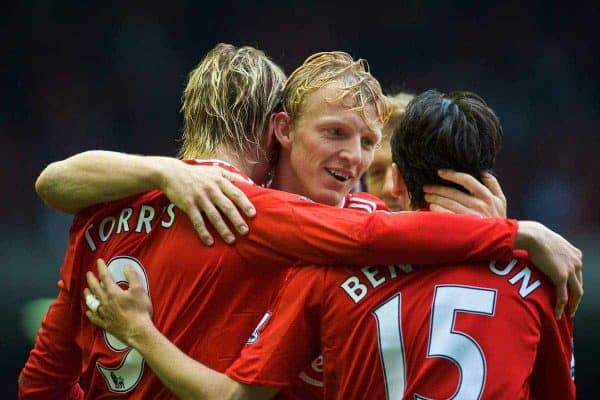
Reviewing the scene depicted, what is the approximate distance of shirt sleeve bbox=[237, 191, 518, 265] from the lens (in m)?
2.08

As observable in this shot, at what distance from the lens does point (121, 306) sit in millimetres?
2346

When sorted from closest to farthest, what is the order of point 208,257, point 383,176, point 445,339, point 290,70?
point 445,339
point 208,257
point 383,176
point 290,70

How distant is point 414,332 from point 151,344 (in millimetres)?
622

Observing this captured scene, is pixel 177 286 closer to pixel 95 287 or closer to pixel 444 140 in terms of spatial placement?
pixel 95 287

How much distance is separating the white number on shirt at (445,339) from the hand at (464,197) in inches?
9.0

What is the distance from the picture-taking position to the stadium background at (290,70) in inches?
277

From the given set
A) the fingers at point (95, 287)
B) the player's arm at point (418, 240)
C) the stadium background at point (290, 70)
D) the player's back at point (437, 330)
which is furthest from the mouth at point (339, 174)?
the stadium background at point (290, 70)

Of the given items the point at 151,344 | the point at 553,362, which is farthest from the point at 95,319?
the point at 553,362

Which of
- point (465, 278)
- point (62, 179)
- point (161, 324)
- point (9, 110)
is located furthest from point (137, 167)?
point (9, 110)

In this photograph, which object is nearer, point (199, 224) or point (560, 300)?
point (560, 300)

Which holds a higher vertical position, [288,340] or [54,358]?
[288,340]

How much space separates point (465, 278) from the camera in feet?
6.90

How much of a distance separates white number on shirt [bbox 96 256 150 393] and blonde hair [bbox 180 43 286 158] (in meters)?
0.38

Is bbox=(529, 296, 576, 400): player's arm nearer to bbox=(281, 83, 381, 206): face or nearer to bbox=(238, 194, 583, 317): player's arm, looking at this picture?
bbox=(238, 194, 583, 317): player's arm
